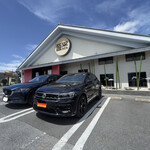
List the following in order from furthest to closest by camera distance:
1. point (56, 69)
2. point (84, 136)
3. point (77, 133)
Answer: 1. point (56, 69)
2. point (77, 133)
3. point (84, 136)

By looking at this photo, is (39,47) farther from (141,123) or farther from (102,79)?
(141,123)

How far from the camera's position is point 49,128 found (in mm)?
2242

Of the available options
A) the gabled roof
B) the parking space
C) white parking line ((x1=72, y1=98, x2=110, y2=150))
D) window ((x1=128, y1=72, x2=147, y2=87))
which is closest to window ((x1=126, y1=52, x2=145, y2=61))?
the gabled roof

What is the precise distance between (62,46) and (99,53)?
4.67 metres

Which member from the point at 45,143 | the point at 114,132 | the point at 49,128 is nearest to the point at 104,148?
the point at 114,132

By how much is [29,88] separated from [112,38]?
24.1 feet

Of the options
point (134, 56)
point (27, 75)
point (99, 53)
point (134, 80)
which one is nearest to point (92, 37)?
point (99, 53)

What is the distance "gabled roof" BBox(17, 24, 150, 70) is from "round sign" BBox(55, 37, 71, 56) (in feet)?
2.56

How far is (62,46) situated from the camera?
10.3m

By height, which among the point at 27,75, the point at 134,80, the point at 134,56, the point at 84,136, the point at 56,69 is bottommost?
the point at 84,136

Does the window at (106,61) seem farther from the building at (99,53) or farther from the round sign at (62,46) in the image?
the round sign at (62,46)

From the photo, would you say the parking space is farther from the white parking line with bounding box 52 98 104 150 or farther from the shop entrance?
the shop entrance

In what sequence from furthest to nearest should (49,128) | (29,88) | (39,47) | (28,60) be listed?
1. (28,60)
2. (39,47)
3. (29,88)
4. (49,128)

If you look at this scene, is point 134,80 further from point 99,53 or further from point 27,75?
point 27,75
